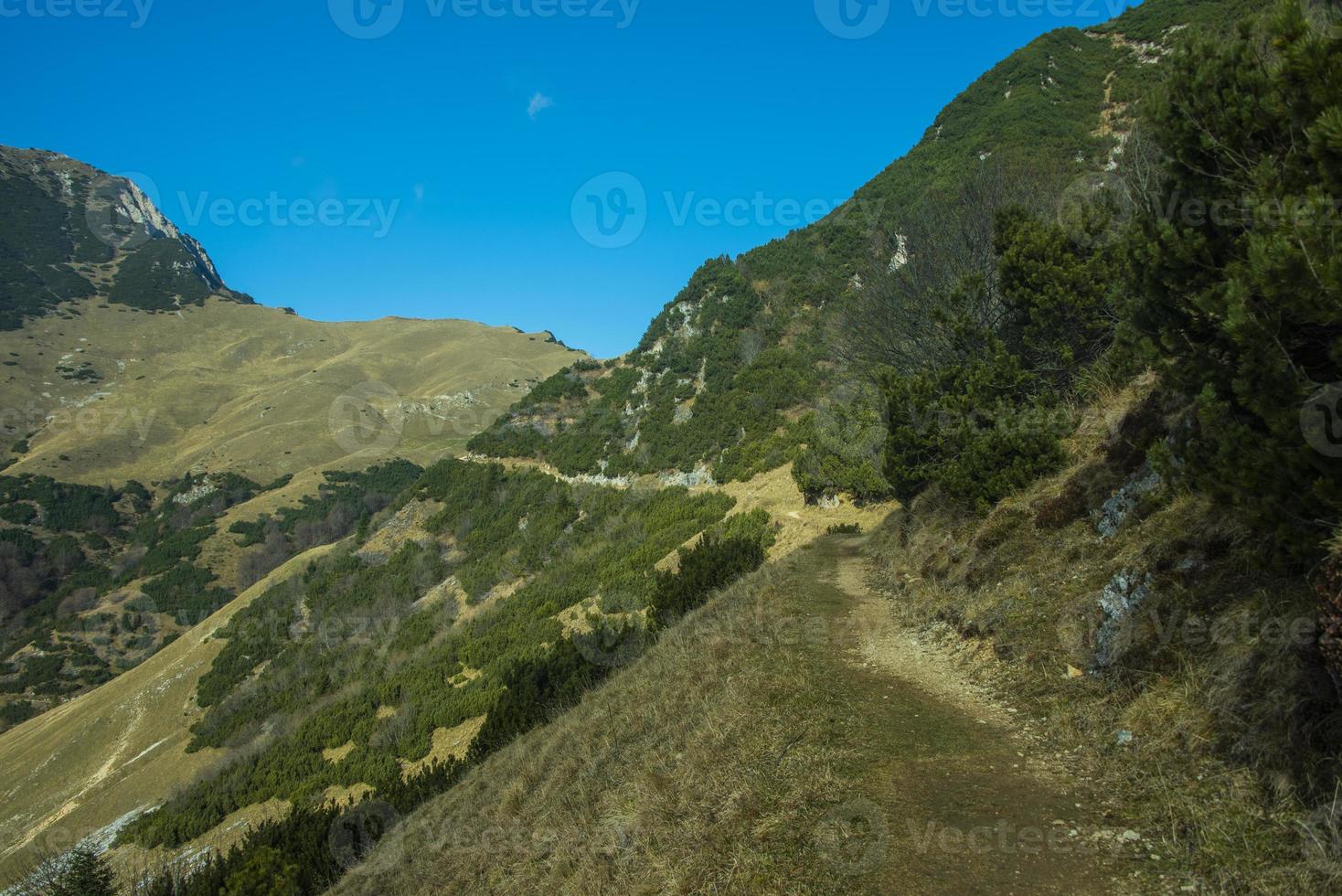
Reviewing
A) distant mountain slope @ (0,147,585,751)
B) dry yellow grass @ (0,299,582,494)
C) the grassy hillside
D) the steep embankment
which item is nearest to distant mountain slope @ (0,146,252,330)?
distant mountain slope @ (0,147,585,751)

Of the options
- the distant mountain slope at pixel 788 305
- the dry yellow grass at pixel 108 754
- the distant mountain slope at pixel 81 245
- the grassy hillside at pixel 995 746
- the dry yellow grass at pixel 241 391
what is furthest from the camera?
the distant mountain slope at pixel 81 245

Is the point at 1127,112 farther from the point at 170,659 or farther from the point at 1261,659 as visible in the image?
the point at 170,659

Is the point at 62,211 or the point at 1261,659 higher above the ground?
the point at 62,211

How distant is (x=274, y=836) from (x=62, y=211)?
723ft

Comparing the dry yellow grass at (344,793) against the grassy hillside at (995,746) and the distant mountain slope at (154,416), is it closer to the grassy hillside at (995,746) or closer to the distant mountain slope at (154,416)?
the grassy hillside at (995,746)

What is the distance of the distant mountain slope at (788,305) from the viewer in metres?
33.2

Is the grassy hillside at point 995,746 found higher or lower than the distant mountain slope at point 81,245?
lower

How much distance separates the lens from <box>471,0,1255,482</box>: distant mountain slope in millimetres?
33250

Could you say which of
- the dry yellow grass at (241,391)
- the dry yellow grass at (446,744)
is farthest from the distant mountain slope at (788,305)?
the dry yellow grass at (241,391)

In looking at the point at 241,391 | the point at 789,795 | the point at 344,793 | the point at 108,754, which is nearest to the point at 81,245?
the point at 241,391

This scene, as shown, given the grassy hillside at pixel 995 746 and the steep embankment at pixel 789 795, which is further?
the steep embankment at pixel 789 795

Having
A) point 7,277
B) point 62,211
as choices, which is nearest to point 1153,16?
point 7,277

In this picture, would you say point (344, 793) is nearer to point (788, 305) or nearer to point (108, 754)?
point (108, 754)

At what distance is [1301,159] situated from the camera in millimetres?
3693
